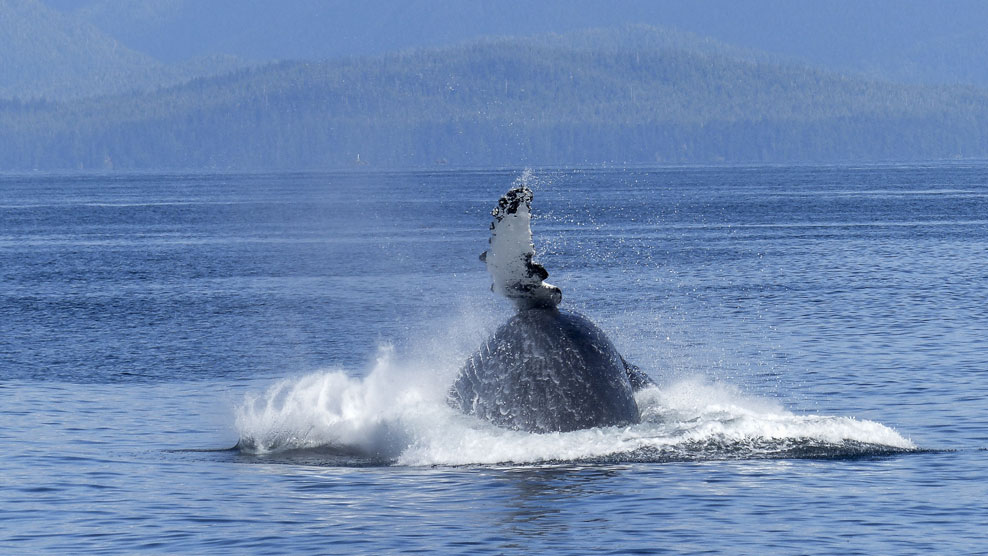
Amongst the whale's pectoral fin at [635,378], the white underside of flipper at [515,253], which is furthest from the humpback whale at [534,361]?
the whale's pectoral fin at [635,378]

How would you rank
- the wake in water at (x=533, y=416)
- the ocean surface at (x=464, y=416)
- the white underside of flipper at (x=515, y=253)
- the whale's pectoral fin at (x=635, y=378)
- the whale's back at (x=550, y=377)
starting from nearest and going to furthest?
1. the ocean surface at (x=464, y=416)
2. the whale's back at (x=550, y=377)
3. the wake in water at (x=533, y=416)
4. the white underside of flipper at (x=515, y=253)
5. the whale's pectoral fin at (x=635, y=378)

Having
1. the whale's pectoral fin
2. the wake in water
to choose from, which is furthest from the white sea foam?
the whale's pectoral fin

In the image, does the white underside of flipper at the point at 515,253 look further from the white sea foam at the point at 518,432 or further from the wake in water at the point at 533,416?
the white sea foam at the point at 518,432

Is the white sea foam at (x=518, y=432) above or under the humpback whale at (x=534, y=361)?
under

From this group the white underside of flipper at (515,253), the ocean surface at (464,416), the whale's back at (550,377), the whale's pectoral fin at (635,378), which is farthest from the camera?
the whale's pectoral fin at (635,378)

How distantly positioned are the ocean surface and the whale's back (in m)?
0.30

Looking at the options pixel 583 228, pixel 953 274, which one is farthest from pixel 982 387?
pixel 583 228

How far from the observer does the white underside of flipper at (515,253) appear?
1972 cm

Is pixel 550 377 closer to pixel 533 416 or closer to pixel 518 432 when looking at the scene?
pixel 533 416

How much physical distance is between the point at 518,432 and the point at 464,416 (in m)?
1.29

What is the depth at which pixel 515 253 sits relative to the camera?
19781 mm

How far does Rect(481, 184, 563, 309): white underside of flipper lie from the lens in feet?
64.7

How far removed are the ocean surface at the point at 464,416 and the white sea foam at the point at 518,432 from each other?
5cm

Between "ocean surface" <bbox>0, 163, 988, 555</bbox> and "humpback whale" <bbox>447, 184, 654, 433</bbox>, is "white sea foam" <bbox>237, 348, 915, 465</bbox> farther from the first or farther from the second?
"humpback whale" <bbox>447, 184, 654, 433</bbox>
